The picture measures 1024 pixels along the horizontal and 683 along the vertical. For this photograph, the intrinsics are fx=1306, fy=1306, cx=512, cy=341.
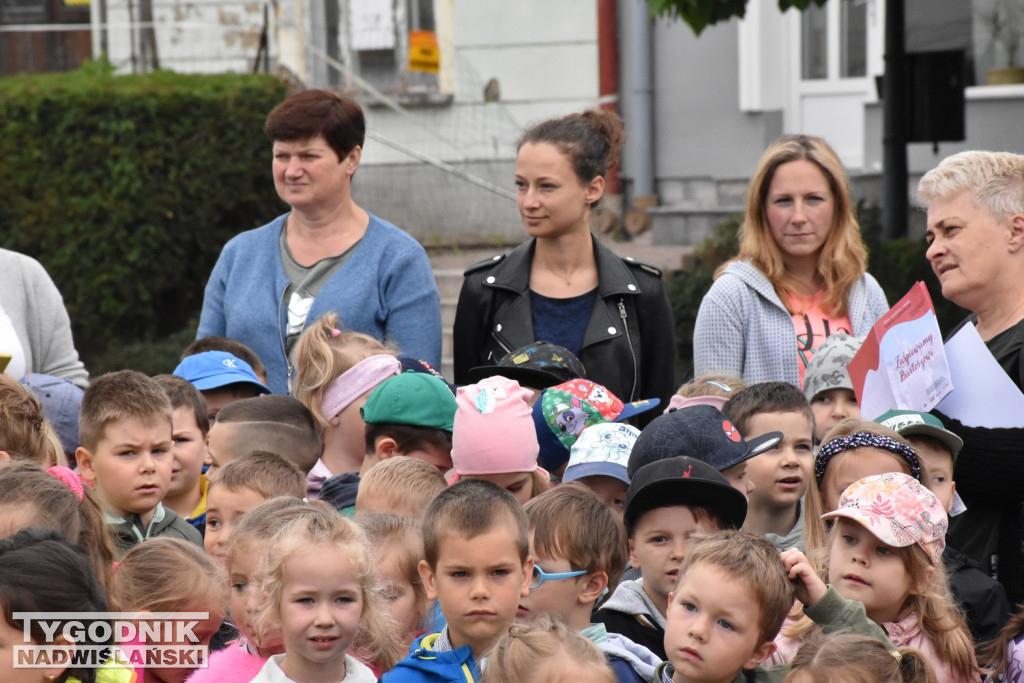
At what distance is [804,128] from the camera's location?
42.5 feet

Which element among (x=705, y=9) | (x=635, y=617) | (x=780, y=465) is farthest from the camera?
(x=705, y=9)

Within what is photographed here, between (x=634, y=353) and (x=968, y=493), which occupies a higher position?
(x=634, y=353)

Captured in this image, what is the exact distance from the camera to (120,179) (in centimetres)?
1099

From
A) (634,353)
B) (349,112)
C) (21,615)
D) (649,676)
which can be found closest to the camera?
(21,615)

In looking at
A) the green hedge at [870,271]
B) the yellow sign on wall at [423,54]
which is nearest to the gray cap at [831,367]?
the green hedge at [870,271]

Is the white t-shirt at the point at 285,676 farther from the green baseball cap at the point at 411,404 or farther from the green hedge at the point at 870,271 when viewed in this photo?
the green hedge at the point at 870,271

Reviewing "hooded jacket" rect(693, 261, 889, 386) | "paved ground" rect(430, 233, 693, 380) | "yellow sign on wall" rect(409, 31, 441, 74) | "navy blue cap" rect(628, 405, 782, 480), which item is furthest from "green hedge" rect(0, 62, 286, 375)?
"navy blue cap" rect(628, 405, 782, 480)

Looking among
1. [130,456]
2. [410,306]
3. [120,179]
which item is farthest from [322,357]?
[120,179]

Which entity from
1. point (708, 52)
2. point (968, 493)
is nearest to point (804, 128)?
point (708, 52)

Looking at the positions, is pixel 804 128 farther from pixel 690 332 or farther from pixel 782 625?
pixel 782 625

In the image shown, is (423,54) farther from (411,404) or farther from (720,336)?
(411,404)

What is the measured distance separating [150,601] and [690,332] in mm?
7127

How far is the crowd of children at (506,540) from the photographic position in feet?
9.41

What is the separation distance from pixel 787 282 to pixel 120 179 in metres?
7.63
